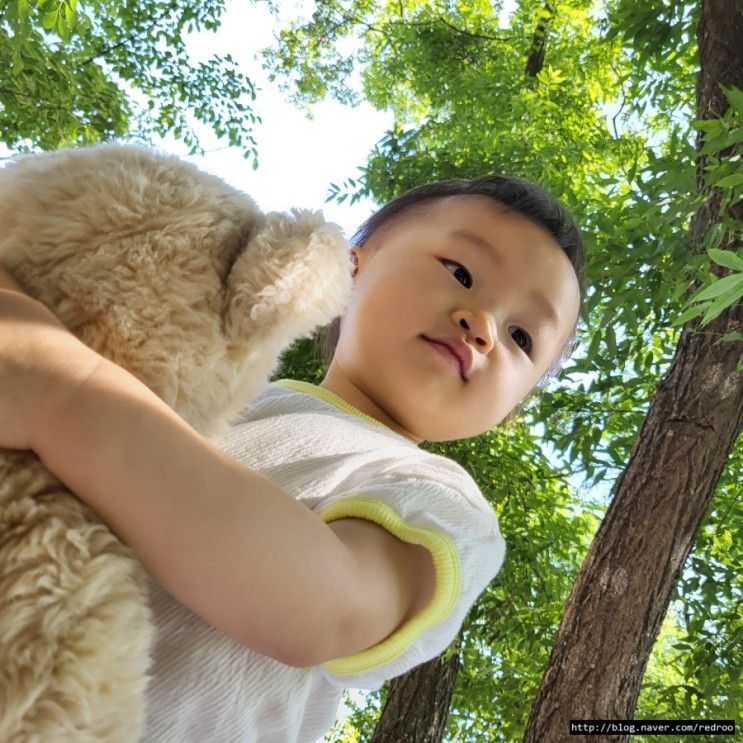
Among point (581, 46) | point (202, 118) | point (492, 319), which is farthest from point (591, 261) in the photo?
point (581, 46)

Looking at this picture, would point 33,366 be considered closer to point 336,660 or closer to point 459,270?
point 336,660

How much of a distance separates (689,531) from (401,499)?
1.24 metres

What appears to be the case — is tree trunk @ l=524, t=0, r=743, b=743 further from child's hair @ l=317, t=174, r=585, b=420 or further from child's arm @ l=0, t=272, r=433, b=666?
child's arm @ l=0, t=272, r=433, b=666

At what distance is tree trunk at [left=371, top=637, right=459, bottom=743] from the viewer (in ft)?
7.61

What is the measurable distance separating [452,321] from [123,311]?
42cm

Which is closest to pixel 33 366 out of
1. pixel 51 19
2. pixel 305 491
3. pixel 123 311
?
pixel 123 311

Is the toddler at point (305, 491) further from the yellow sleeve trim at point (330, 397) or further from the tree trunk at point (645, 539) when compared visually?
the tree trunk at point (645, 539)

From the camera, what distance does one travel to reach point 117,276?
0.41 metres

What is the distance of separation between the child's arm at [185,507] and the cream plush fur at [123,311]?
0.02m

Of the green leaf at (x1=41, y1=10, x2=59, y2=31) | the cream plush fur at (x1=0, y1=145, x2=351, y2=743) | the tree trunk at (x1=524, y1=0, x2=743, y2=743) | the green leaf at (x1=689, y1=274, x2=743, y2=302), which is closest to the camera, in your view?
the cream plush fur at (x1=0, y1=145, x2=351, y2=743)

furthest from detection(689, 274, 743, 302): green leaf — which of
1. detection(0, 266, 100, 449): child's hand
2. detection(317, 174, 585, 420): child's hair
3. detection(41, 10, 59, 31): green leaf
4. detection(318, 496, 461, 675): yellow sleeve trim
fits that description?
detection(41, 10, 59, 31): green leaf

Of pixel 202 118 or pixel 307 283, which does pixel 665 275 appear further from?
pixel 202 118

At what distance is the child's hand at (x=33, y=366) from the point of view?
1.28 feet

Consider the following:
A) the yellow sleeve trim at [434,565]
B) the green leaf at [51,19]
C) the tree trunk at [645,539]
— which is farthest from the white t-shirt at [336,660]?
the green leaf at [51,19]
